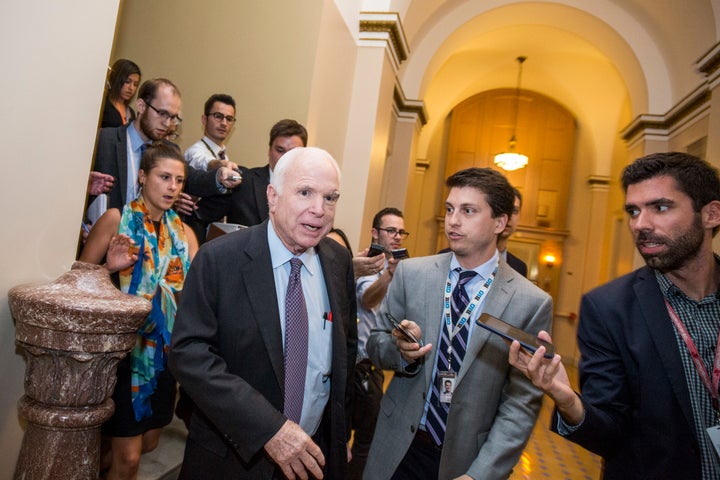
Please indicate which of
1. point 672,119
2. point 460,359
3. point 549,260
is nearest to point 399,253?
point 460,359

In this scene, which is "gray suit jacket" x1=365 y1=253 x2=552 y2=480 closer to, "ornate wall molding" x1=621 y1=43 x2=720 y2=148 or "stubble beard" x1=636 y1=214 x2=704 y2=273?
"stubble beard" x1=636 y1=214 x2=704 y2=273

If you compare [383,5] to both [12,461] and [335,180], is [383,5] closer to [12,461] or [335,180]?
[335,180]

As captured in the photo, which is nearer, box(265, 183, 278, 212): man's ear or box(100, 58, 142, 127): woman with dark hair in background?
box(265, 183, 278, 212): man's ear

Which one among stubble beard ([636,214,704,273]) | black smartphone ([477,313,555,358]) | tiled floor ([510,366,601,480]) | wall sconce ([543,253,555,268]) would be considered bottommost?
tiled floor ([510,366,601,480])

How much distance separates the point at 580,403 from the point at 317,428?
1.04m

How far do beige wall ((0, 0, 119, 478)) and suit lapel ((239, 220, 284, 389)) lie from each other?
0.98m

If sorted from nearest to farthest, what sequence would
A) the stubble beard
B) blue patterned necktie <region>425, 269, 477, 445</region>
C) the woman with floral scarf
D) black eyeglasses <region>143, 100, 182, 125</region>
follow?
the stubble beard, blue patterned necktie <region>425, 269, 477, 445</region>, the woman with floral scarf, black eyeglasses <region>143, 100, 182, 125</region>

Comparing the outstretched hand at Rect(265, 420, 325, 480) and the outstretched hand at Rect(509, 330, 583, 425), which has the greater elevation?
the outstretched hand at Rect(509, 330, 583, 425)

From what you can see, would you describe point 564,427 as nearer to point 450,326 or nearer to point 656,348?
point 656,348

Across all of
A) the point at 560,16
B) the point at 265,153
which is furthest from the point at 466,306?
the point at 560,16

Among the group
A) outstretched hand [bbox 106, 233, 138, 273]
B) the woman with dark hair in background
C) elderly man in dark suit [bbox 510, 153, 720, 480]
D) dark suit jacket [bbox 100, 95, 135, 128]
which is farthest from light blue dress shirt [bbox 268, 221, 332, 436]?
the woman with dark hair in background

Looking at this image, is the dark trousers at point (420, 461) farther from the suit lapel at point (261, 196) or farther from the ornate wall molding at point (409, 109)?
the ornate wall molding at point (409, 109)

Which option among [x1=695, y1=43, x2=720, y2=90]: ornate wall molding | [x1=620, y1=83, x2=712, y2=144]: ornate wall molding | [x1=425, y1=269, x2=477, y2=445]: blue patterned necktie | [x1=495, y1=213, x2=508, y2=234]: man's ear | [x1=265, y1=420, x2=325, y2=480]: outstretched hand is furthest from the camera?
[x1=620, y1=83, x2=712, y2=144]: ornate wall molding

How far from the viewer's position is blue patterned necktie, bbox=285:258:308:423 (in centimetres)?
180
